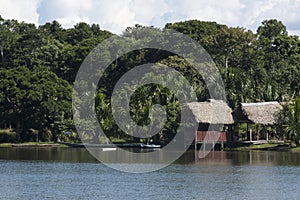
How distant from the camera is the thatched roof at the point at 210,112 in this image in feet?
159

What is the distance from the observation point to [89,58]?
62.6 m

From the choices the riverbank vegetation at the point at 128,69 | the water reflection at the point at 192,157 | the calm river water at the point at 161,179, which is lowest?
the calm river water at the point at 161,179

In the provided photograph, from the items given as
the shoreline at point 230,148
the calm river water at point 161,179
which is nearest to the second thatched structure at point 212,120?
the shoreline at point 230,148

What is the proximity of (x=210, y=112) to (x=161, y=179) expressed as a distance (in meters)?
18.3

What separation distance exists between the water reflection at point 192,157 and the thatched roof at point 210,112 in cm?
226

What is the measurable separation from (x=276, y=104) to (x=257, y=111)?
67.5 inches

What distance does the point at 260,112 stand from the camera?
47812mm

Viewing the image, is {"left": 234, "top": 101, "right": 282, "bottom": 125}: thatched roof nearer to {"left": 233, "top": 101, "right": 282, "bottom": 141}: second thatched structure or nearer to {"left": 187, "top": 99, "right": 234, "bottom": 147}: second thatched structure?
{"left": 233, "top": 101, "right": 282, "bottom": 141}: second thatched structure

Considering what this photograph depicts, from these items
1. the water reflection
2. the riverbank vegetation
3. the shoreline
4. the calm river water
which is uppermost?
the riverbank vegetation

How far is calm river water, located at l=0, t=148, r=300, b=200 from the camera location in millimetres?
26391

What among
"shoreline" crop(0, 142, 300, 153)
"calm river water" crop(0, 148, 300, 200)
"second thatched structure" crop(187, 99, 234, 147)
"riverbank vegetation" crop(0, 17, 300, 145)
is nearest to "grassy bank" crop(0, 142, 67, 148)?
"shoreline" crop(0, 142, 300, 153)

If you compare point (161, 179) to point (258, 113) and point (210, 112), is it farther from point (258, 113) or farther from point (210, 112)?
point (210, 112)

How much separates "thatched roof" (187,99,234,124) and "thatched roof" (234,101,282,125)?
4.07 ft

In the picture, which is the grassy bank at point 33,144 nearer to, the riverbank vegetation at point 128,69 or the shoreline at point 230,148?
the shoreline at point 230,148
